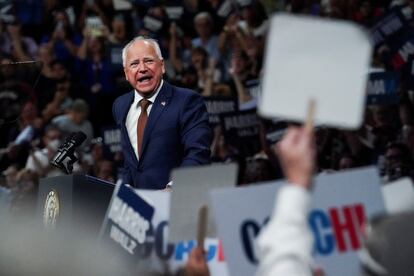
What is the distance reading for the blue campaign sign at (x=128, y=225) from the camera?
4.33 metres

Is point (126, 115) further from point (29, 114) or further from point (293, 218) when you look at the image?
point (29, 114)

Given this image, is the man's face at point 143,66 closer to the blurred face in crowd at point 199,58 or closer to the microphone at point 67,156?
the microphone at point 67,156

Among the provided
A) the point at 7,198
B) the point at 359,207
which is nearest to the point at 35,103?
the point at 7,198

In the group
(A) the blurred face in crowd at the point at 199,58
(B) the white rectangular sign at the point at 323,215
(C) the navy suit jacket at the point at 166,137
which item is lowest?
(A) the blurred face in crowd at the point at 199,58

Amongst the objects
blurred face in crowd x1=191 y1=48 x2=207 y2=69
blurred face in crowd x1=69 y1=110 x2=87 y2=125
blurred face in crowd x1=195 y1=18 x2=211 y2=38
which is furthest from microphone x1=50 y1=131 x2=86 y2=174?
blurred face in crowd x1=195 y1=18 x2=211 y2=38

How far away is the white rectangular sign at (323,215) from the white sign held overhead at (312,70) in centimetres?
64

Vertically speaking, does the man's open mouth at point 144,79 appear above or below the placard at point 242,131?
above

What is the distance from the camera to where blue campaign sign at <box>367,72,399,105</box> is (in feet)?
32.4

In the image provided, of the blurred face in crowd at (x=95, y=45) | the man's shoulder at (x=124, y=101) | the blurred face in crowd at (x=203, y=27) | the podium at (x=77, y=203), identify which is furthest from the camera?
the blurred face in crowd at (x=95, y=45)

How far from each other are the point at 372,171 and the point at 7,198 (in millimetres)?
4798

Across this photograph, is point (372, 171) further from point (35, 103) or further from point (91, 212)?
point (35, 103)

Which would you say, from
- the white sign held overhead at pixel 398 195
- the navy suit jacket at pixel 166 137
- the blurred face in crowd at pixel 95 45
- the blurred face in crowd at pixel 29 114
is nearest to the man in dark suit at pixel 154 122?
the navy suit jacket at pixel 166 137

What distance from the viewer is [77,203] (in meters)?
5.65

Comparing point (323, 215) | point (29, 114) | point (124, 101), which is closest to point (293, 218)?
point (323, 215)
